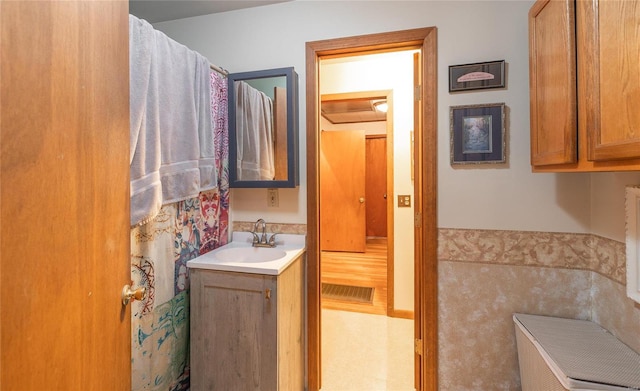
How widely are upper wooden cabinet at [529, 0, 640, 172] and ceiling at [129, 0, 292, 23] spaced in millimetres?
1526

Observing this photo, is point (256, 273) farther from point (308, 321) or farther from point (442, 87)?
point (442, 87)

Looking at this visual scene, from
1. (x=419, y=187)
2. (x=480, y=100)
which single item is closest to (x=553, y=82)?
(x=480, y=100)

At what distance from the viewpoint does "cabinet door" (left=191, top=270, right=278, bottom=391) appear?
143 centimetres

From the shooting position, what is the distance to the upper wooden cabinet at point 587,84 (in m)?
0.84

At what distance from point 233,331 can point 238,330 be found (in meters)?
0.03

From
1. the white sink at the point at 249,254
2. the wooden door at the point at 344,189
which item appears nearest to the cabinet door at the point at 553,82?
the white sink at the point at 249,254

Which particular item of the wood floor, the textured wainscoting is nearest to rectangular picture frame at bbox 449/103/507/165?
the textured wainscoting

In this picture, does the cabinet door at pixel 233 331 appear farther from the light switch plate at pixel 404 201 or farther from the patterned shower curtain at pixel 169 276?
the light switch plate at pixel 404 201

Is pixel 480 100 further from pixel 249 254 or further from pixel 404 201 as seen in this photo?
pixel 249 254

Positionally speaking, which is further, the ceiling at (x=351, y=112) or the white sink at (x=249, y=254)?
the ceiling at (x=351, y=112)

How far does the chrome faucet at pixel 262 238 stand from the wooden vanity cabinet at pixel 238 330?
0.37 m

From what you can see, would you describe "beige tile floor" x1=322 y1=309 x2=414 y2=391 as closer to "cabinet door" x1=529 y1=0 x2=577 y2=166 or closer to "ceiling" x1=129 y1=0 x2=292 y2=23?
"cabinet door" x1=529 y1=0 x2=577 y2=166

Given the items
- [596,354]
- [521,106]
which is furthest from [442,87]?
[596,354]

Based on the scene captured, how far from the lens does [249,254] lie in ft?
6.09
